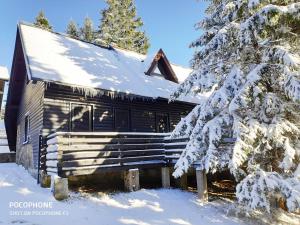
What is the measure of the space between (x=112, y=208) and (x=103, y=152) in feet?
6.60

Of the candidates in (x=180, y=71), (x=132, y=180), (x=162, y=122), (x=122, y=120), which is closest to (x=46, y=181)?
(x=132, y=180)

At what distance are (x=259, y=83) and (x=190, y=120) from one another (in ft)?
6.97

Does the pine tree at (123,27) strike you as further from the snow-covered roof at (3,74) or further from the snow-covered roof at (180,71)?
the snow-covered roof at (3,74)

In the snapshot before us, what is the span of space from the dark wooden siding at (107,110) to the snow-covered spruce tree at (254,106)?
5.48 m

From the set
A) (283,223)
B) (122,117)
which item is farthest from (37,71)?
(283,223)

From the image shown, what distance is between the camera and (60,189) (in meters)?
7.68

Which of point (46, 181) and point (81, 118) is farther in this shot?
point (81, 118)

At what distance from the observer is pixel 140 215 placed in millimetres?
7340

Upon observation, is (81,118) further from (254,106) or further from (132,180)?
(254,106)

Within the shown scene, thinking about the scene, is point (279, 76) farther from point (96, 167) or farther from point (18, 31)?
point (18, 31)

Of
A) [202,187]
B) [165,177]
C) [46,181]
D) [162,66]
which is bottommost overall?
[202,187]

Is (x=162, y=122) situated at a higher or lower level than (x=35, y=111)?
lower

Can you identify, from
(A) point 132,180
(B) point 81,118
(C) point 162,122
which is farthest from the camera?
(C) point 162,122

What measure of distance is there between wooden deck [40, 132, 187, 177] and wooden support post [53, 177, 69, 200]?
0.72 ft
